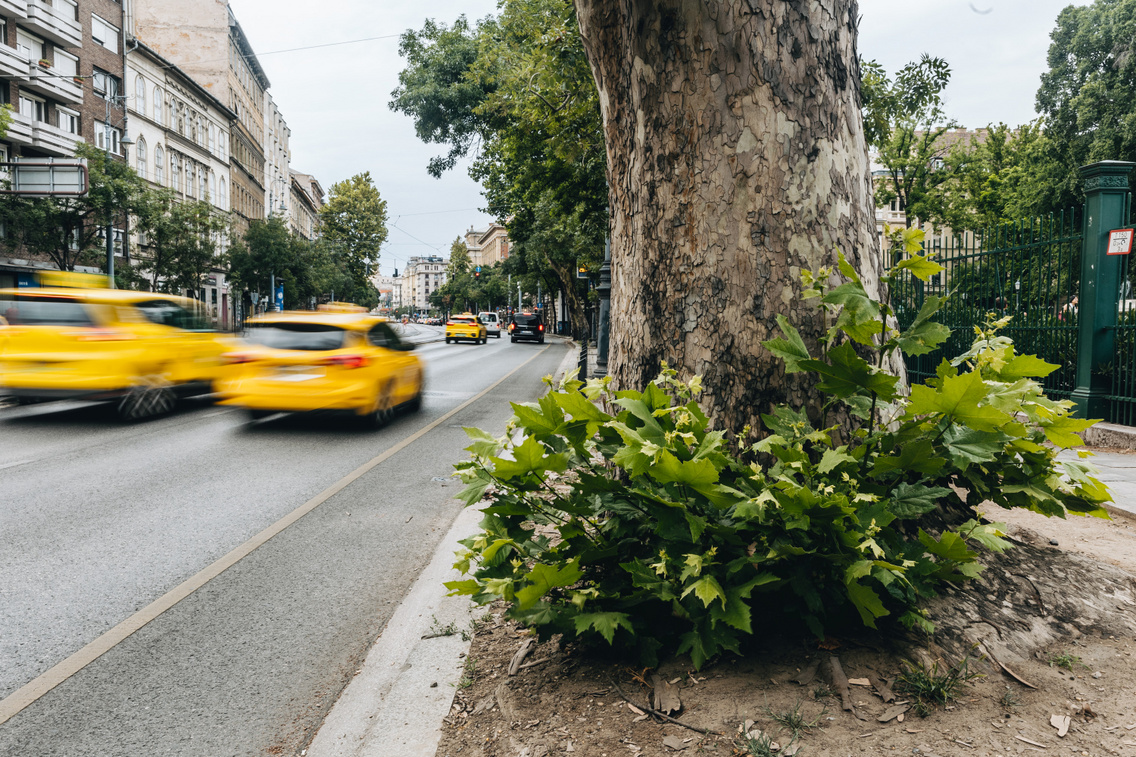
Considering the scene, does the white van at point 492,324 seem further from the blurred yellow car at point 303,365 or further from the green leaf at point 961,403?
the green leaf at point 961,403

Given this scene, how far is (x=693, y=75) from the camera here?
2922 mm

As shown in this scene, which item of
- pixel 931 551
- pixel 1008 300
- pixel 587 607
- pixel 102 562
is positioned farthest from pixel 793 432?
pixel 1008 300

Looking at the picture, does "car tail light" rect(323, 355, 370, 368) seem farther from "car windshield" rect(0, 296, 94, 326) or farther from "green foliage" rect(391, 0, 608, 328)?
"green foliage" rect(391, 0, 608, 328)

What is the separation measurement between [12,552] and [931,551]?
5104 mm

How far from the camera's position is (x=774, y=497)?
2090 millimetres

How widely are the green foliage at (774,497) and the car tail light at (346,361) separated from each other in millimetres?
7692

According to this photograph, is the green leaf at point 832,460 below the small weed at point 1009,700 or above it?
above

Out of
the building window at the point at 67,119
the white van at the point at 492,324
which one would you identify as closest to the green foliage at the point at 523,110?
the building window at the point at 67,119

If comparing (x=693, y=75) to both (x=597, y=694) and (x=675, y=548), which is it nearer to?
(x=675, y=548)

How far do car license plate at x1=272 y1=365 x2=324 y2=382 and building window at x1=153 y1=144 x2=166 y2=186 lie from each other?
41620 millimetres

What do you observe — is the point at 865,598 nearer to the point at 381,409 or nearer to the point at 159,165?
the point at 381,409

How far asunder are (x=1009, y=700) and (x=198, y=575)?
13.4 ft

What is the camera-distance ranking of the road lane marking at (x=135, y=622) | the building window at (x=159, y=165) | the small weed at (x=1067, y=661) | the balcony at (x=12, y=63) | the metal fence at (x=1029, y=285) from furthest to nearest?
the building window at (x=159, y=165)
the balcony at (x=12, y=63)
the metal fence at (x=1029, y=285)
the road lane marking at (x=135, y=622)
the small weed at (x=1067, y=661)

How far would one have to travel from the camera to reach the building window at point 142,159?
1681 inches
